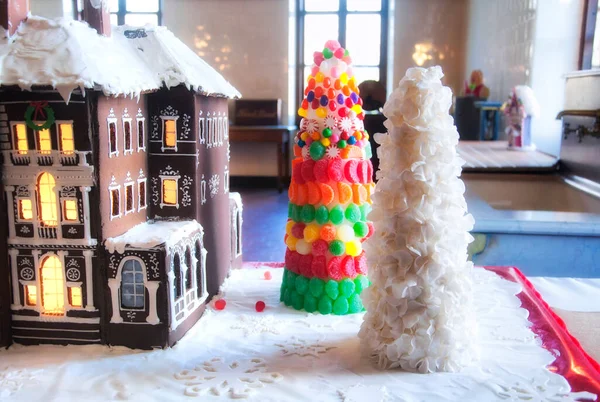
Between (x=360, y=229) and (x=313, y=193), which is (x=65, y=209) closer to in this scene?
(x=313, y=193)

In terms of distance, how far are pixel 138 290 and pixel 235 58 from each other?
536 cm

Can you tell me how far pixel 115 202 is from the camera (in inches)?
58.5

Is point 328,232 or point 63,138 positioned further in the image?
point 328,232

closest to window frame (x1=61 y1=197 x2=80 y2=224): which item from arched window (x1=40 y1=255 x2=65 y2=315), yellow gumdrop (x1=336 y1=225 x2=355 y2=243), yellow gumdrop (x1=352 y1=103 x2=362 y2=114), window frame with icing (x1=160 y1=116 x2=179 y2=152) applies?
arched window (x1=40 y1=255 x2=65 y2=315)

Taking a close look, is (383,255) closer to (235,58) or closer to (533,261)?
(533,261)

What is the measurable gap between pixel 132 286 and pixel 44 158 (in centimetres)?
37

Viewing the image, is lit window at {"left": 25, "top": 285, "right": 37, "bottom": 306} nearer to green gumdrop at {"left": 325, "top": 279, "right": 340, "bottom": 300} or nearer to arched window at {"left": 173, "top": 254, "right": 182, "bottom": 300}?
arched window at {"left": 173, "top": 254, "right": 182, "bottom": 300}

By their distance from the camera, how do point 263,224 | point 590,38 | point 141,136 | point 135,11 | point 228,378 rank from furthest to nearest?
point 135,11 < point 263,224 < point 590,38 < point 141,136 < point 228,378

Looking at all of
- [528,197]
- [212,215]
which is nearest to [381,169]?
[212,215]

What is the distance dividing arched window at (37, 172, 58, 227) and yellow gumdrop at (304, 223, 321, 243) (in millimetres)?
669

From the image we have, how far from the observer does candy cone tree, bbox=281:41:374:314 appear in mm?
1683

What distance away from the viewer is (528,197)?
3.26 meters

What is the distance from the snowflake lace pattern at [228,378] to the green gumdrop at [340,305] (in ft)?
1.22

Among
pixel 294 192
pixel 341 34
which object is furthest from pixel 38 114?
pixel 341 34
